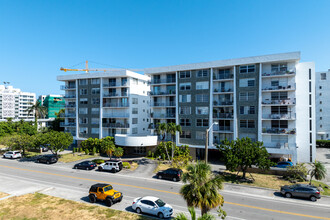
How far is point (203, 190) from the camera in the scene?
14789 millimetres

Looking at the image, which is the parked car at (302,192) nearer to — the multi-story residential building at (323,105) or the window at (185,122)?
the window at (185,122)

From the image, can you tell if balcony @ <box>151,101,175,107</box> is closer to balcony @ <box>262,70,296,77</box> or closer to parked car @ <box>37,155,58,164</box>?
balcony @ <box>262,70,296,77</box>

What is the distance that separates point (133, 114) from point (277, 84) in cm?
3546

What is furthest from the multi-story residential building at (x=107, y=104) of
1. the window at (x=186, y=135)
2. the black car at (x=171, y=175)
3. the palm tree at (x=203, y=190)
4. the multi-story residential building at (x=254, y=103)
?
the palm tree at (x=203, y=190)

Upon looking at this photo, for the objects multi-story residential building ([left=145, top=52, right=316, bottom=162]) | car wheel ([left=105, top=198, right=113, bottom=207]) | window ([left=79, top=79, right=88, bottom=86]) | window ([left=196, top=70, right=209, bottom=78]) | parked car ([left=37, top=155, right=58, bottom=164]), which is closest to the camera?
car wheel ([left=105, top=198, right=113, bottom=207])

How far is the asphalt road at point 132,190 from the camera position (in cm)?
2241

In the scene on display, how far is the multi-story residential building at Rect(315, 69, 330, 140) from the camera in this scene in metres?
70.5

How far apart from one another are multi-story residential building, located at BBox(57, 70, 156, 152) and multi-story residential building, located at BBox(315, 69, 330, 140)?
A: 59.8m

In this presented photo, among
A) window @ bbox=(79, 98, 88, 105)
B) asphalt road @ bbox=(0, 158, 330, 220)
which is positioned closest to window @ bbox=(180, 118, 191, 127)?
asphalt road @ bbox=(0, 158, 330, 220)

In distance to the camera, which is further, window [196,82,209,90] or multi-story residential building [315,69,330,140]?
multi-story residential building [315,69,330,140]

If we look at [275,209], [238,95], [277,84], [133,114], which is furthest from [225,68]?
[275,209]

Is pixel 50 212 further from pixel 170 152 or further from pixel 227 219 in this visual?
pixel 170 152

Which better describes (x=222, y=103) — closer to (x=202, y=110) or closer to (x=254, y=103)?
(x=202, y=110)

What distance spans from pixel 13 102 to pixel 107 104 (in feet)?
464
